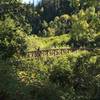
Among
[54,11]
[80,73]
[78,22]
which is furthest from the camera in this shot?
[54,11]

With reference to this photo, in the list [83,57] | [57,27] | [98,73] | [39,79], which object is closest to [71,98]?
[39,79]

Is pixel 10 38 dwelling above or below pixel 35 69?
above

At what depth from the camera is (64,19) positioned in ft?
152

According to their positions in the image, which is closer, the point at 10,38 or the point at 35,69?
the point at 35,69

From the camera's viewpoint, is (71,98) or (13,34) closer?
(71,98)

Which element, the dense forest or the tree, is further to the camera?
the tree

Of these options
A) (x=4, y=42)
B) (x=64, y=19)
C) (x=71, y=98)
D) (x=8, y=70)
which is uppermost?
(x=64, y=19)

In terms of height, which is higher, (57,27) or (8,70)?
(57,27)

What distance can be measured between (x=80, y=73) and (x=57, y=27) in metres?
34.8

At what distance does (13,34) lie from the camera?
13.9 meters

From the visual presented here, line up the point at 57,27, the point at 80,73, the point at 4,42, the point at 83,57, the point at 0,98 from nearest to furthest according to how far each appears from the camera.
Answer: the point at 0,98 < the point at 80,73 < the point at 83,57 < the point at 4,42 < the point at 57,27

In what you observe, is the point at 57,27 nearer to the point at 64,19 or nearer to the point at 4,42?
the point at 64,19

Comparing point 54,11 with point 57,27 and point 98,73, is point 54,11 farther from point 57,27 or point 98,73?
point 98,73

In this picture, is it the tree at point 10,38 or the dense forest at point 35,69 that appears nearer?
the dense forest at point 35,69
